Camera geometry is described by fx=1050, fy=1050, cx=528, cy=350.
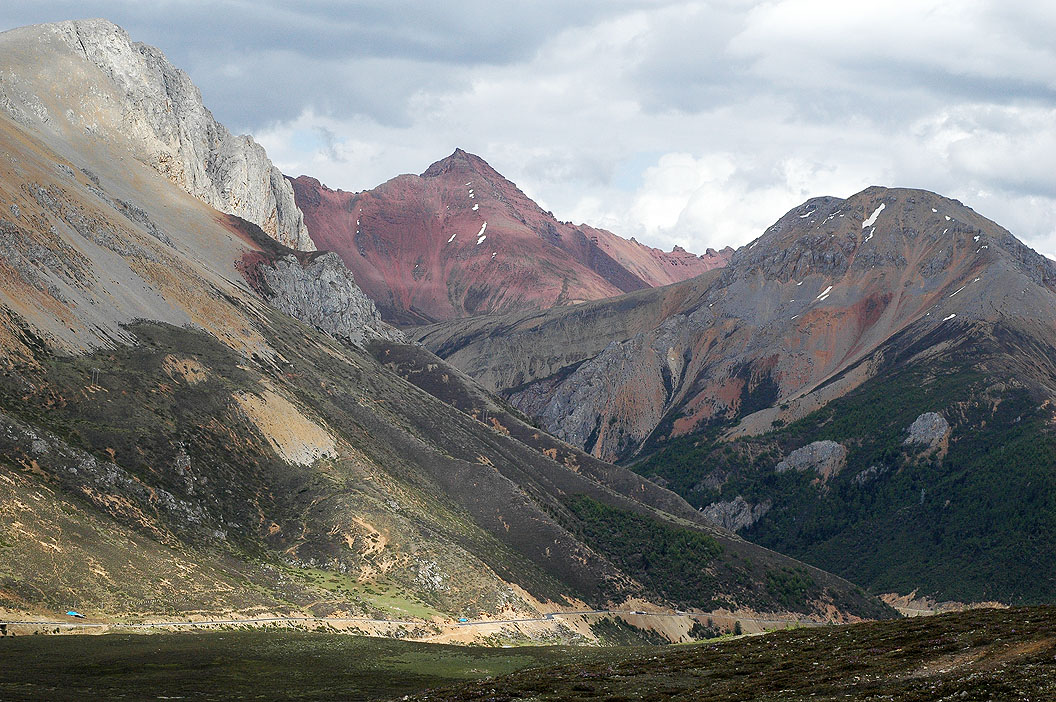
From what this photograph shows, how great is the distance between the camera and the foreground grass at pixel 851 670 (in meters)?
45.9

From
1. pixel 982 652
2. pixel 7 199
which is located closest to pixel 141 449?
pixel 7 199

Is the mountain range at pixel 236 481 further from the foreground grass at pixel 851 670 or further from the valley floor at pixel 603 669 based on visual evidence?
the foreground grass at pixel 851 670

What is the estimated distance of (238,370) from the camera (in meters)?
153

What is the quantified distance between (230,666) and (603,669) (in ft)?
96.7

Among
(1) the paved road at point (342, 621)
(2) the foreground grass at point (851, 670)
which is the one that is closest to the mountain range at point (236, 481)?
(1) the paved road at point (342, 621)

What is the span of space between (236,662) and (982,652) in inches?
2151

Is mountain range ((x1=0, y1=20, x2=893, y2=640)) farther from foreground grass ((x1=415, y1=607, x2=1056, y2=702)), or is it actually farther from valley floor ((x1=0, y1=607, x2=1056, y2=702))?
foreground grass ((x1=415, y1=607, x2=1056, y2=702))

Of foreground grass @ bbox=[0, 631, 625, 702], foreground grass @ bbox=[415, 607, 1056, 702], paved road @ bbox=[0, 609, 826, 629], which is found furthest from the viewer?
paved road @ bbox=[0, 609, 826, 629]

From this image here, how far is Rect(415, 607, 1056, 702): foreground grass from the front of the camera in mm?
45906

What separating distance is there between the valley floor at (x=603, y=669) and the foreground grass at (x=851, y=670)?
4.3 inches

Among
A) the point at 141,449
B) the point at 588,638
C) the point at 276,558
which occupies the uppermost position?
the point at 141,449

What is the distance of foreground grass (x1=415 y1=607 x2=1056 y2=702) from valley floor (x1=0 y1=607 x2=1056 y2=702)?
11cm

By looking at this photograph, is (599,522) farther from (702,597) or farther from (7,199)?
(7,199)

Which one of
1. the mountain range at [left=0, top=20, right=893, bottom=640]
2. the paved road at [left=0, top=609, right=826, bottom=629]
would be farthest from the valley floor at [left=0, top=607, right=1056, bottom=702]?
the mountain range at [left=0, top=20, right=893, bottom=640]
